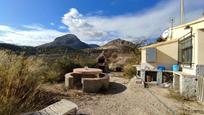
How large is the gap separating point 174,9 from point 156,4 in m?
3.96

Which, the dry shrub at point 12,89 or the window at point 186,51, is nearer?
the dry shrub at point 12,89

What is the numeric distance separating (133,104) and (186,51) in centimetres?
517

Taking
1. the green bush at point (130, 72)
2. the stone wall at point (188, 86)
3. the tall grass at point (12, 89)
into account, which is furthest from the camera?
the green bush at point (130, 72)

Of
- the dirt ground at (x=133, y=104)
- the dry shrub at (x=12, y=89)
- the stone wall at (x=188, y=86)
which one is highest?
the dry shrub at (x=12, y=89)

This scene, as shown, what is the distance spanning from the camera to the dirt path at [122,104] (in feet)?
22.7

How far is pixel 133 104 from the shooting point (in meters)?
7.99

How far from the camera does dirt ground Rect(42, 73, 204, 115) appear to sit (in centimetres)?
691

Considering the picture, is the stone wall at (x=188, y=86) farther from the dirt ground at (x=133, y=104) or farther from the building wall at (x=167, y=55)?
the building wall at (x=167, y=55)

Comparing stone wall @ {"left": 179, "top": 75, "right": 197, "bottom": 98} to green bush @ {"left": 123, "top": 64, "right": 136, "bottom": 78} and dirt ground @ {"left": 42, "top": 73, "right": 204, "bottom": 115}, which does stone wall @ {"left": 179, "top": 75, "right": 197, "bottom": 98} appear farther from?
green bush @ {"left": 123, "top": 64, "right": 136, "bottom": 78}

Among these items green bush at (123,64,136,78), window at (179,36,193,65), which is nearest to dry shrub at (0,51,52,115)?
window at (179,36,193,65)

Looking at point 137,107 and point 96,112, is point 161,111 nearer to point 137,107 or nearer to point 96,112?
point 137,107

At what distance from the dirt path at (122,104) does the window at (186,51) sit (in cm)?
284

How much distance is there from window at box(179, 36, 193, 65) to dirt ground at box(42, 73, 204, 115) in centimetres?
240

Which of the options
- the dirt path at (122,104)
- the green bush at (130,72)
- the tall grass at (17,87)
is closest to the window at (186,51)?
the dirt path at (122,104)
